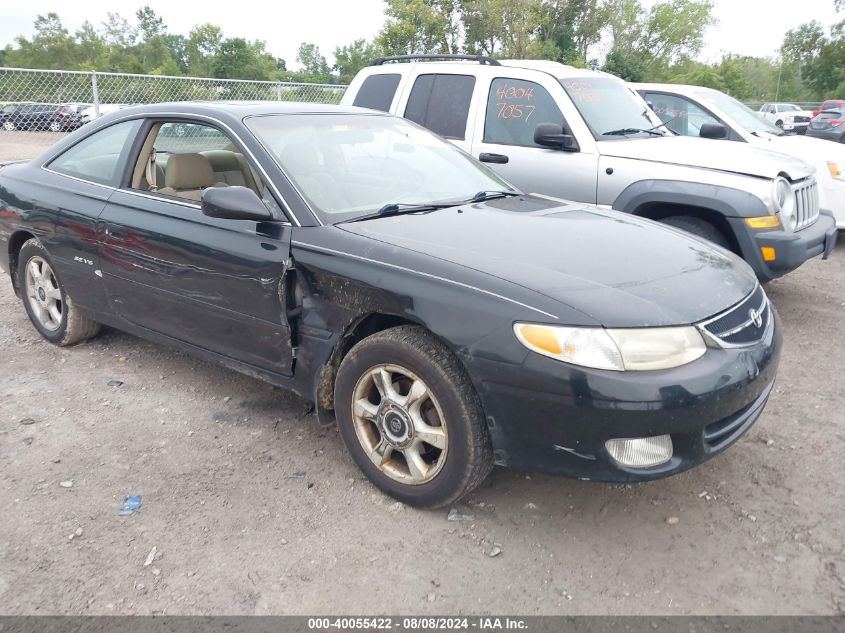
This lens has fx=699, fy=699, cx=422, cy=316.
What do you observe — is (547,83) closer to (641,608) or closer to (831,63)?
(641,608)

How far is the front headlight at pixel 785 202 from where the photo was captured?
4.91 metres

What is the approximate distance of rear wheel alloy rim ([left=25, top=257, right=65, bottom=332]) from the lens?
4.60 meters

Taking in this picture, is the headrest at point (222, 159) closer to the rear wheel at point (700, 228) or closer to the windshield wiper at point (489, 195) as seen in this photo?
the windshield wiper at point (489, 195)

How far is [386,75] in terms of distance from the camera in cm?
668

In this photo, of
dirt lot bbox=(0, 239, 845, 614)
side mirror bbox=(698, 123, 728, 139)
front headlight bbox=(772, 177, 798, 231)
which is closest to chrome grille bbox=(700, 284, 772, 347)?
dirt lot bbox=(0, 239, 845, 614)

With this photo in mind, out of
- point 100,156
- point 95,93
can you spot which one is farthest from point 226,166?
point 95,93

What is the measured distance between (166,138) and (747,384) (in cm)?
332

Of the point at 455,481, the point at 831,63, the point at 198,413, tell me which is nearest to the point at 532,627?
the point at 455,481

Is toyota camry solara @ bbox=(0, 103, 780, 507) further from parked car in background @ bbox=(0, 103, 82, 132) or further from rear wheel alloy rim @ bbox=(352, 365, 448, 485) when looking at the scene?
Result: parked car in background @ bbox=(0, 103, 82, 132)

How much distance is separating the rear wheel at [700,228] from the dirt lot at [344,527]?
4.86 feet

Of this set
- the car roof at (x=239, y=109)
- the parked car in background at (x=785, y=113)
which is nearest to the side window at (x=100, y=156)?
the car roof at (x=239, y=109)

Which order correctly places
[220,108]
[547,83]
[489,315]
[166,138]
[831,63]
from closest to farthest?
[489,315] → [220,108] → [166,138] → [547,83] → [831,63]

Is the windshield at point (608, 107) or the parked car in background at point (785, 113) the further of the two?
the parked car in background at point (785, 113)

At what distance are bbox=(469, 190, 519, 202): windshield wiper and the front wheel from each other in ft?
3.84
